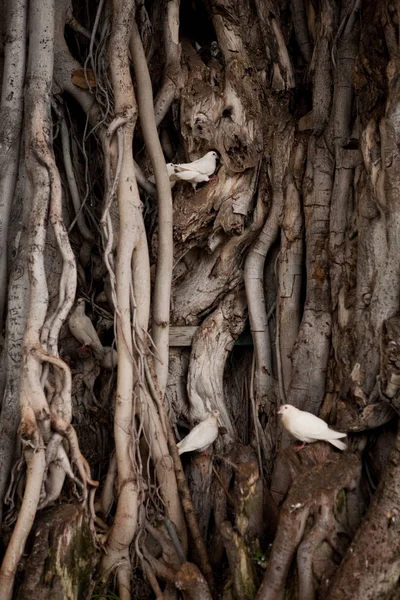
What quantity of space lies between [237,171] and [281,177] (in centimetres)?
25

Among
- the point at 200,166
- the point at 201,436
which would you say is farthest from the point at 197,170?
the point at 201,436

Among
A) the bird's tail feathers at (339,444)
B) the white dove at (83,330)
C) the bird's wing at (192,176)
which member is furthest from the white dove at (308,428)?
the bird's wing at (192,176)

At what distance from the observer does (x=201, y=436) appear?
10.9ft

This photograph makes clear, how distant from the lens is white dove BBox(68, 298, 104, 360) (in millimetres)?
3471

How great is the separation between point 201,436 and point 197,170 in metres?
1.37

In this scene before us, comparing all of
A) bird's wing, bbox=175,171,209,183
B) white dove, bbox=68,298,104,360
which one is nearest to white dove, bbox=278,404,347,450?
white dove, bbox=68,298,104,360

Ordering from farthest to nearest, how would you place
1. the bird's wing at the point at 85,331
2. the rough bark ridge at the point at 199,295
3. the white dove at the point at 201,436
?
the bird's wing at the point at 85,331
the white dove at the point at 201,436
the rough bark ridge at the point at 199,295

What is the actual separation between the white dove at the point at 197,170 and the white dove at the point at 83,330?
33.3 inches

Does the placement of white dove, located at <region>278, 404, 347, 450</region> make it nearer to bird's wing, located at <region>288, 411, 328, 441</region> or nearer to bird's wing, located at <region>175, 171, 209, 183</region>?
bird's wing, located at <region>288, 411, 328, 441</region>

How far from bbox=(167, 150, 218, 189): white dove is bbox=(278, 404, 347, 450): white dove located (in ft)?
4.38

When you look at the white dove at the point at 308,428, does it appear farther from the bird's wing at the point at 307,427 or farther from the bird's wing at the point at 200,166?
the bird's wing at the point at 200,166

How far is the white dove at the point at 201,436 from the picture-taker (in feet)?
10.8

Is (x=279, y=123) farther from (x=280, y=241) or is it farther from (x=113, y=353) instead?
(x=113, y=353)

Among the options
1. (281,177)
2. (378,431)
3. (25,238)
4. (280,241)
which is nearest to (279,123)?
(281,177)
